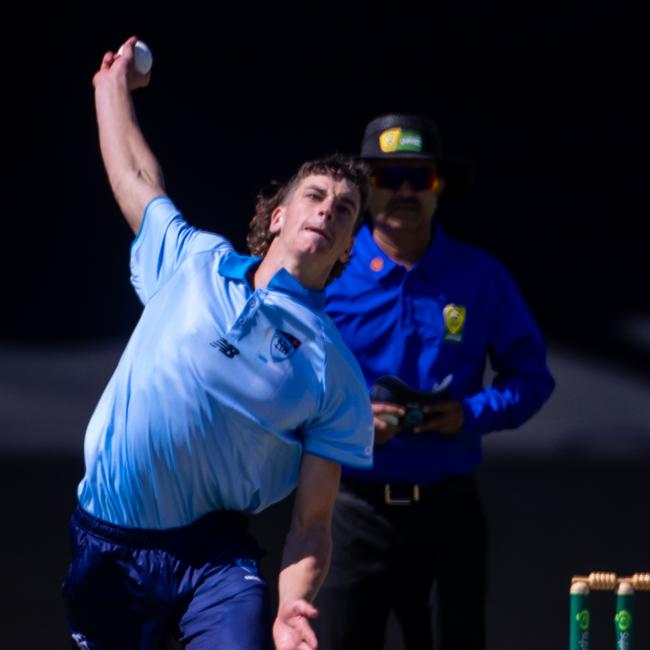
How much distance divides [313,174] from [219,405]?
613 mm

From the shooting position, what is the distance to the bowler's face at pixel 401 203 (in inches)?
170

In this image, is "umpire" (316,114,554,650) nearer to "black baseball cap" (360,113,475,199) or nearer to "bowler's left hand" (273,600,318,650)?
"black baseball cap" (360,113,475,199)

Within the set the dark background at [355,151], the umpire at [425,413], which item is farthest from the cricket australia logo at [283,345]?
the dark background at [355,151]

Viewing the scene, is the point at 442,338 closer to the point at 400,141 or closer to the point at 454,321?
the point at 454,321

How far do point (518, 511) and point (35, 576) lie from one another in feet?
5.02

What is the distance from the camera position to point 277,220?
11.8 feet

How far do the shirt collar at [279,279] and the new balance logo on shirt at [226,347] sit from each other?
0.57 ft

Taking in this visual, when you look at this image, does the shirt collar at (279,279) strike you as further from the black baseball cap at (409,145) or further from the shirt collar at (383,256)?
the black baseball cap at (409,145)

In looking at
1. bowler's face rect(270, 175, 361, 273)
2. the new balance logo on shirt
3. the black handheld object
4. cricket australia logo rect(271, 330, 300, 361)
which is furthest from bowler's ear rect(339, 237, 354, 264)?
the black handheld object

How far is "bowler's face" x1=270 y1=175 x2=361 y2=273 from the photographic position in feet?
11.2

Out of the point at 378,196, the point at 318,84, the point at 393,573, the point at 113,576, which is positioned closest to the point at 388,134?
the point at 378,196

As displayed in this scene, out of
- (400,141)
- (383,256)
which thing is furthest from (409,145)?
(383,256)

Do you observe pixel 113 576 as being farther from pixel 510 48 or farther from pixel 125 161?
pixel 510 48

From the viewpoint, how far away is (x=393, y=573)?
416 centimetres
